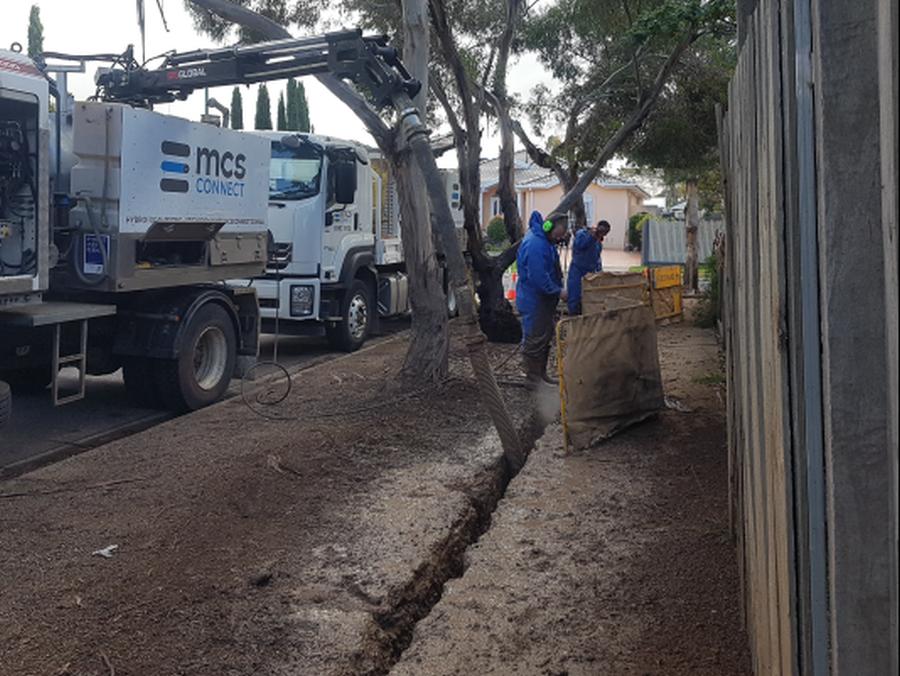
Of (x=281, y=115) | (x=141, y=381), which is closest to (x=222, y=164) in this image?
(x=141, y=381)

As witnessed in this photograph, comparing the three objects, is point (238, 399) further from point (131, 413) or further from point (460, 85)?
point (460, 85)

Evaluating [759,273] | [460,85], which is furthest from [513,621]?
[460,85]

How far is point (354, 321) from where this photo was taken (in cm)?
1445

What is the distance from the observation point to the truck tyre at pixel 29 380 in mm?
9375

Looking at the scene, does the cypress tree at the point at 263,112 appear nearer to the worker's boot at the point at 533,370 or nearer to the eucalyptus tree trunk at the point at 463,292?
the worker's boot at the point at 533,370

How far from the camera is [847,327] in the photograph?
149 centimetres

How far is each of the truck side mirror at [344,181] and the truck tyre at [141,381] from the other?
458 centimetres

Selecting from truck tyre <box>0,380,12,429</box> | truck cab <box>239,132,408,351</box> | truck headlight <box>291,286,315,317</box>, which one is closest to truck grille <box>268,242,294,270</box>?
truck cab <box>239,132,408,351</box>

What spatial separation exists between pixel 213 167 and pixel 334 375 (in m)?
2.79

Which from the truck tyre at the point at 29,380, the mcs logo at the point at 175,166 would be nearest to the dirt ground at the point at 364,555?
the truck tyre at the point at 29,380

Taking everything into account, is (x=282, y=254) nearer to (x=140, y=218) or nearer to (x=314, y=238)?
(x=314, y=238)

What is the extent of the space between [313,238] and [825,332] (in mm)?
12144

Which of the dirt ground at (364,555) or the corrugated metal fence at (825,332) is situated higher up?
the corrugated metal fence at (825,332)

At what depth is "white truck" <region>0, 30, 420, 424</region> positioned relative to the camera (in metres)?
7.88
